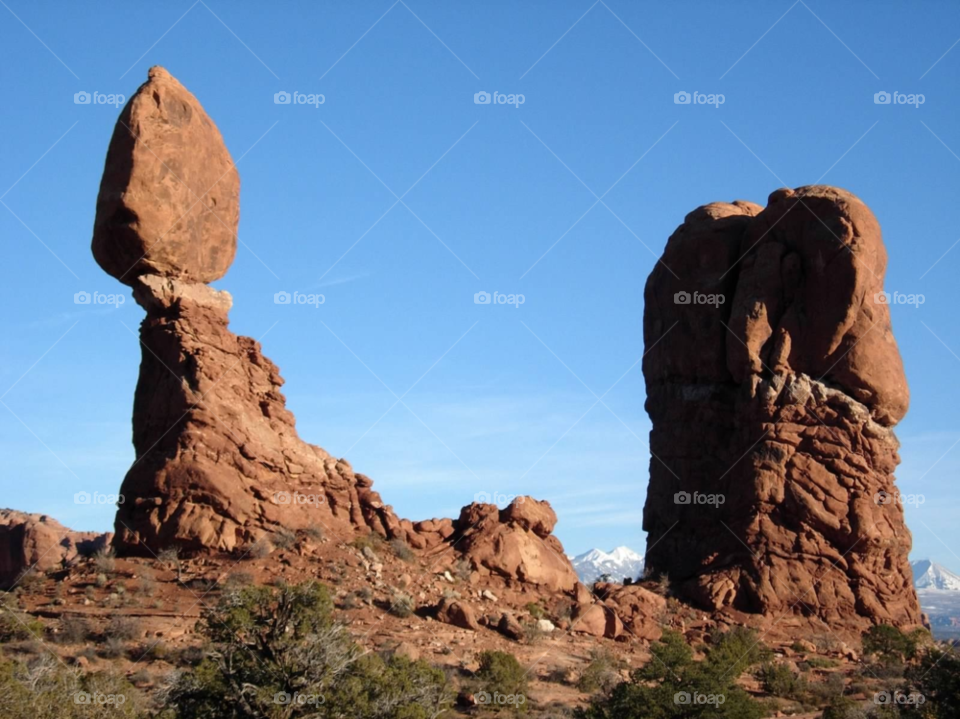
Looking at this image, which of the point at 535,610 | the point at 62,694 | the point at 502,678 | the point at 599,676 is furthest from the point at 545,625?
the point at 62,694

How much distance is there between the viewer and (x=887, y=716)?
25.0 metres

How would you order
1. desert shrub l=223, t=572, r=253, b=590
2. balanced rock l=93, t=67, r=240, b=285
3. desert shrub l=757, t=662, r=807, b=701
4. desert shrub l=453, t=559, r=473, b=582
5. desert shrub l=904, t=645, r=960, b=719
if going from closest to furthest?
desert shrub l=904, t=645, r=960, b=719 → desert shrub l=223, t=572, r=253, b=590 → desert shrub l=757, t=662, r=807, b=701 → balanced rock l=93, t=67, r=240, b=285 → desert shrub l=453, t=559, r=473, b=582

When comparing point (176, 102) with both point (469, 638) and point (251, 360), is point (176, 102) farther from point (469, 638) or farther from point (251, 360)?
point (469, 638)

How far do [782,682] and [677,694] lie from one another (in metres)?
5.03

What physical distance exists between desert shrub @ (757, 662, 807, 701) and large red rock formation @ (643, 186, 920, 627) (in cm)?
469

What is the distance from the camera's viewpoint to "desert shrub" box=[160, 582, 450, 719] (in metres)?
21.7

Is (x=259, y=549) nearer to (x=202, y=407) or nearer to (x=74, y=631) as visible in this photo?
(x=202, y=407)

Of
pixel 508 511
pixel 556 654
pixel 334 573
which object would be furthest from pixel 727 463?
pixel 334 573

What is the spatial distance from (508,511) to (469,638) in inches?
222

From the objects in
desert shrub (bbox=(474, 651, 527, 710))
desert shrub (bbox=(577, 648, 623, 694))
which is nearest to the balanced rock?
desert shrub (bbox=(474, 651, 527, 710))

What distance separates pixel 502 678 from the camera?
88.4 feet

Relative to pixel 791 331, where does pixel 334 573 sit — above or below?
below

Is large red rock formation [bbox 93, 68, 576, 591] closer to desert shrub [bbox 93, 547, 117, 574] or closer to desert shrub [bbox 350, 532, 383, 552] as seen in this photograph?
desert shrub [bbox 350, 532, 383, 552]

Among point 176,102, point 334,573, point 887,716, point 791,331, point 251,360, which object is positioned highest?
point 176,102
